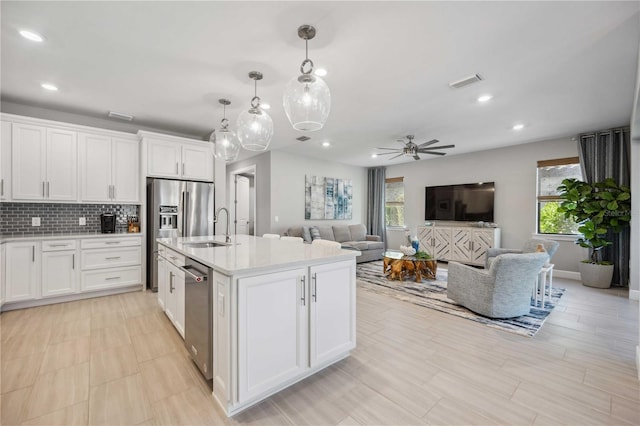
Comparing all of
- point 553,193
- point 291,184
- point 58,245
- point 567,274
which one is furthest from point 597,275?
point 58,245

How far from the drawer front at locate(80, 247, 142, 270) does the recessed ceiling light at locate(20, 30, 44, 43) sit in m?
2.59

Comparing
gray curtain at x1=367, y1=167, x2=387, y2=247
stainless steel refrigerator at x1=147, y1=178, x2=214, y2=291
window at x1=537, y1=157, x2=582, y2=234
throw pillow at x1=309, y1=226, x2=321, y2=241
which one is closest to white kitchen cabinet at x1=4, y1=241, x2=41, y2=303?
stainless steel refrigerator at x1=147, y1=178, x2=214, y2=291

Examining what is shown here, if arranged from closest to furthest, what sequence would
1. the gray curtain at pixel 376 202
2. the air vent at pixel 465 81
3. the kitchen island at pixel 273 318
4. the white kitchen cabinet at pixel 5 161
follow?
the kitchen island at pixel 273 318 → the air vent at pixel 465 81 → the white kitchen cabinet at pixel 5 161 → the gray curtain at pixel 376 202

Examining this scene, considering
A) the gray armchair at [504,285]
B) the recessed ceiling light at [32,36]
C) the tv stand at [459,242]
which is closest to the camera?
the recessed ceiling light at [32,36]

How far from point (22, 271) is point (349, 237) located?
5.86 meters

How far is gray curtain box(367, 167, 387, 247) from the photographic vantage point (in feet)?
26.8

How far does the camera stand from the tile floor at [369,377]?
1679 mm

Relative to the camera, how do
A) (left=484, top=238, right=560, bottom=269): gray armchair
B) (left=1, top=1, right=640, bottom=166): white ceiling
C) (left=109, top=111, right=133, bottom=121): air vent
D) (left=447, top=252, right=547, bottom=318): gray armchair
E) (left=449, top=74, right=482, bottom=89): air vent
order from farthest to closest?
(left=109, top=111, right=133, bottom=121): air vent
(left=484, top=238, right=560, bottom=269): gray armchair
(left=447, top=252, right=547, bottom=318): gray armchair
(left=449, top=74, right=482, bottom=89): air vent
(left=1, top=1, right=640, bottom=166): white ceiling

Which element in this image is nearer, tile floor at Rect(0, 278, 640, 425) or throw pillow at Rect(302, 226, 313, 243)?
tile floor at Rect(0, 278, 640, 425)

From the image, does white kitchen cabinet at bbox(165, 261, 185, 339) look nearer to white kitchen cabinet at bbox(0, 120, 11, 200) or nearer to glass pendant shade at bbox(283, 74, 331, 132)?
glass pendant shade at bbox(283, 74, 331, 132)

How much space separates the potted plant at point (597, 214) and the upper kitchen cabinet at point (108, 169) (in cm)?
723

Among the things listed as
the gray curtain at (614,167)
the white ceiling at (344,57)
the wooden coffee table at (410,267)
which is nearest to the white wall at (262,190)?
the white ceiling at (344,57)

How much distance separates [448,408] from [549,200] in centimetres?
555

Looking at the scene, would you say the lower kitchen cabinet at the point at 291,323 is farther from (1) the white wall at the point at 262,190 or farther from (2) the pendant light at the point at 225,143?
(1) the white wall at the point at 262,190
